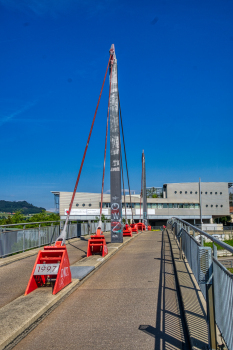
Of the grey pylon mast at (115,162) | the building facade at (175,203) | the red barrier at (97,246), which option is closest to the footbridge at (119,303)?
the red barrier at (97,246)

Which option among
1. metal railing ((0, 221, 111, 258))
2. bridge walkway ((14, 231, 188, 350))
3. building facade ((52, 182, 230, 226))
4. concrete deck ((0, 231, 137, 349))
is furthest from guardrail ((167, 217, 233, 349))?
building facade ((52, 182, 230, 226))

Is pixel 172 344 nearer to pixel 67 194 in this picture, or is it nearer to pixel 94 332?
pixel 94 332

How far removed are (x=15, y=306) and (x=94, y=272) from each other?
4.11m

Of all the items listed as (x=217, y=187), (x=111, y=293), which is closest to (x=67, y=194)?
(x=217, y=187)

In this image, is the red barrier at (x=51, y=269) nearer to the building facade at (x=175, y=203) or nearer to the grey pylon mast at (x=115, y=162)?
the grey pylon mast at (x=115, y=162)

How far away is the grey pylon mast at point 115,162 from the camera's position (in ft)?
63.4

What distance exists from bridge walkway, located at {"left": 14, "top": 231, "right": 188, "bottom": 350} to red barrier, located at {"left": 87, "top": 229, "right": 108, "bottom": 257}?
3.73 m

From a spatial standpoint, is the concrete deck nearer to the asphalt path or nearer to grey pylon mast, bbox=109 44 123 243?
the asphalt path

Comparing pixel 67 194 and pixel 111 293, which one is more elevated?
pixel 67 194

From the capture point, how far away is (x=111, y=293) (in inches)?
300

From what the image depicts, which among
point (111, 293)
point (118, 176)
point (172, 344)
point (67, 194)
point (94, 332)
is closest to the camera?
point (172, 344)

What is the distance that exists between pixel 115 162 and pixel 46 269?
42.2 ft

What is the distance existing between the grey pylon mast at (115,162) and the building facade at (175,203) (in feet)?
214

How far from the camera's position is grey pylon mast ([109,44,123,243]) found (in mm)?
19312
